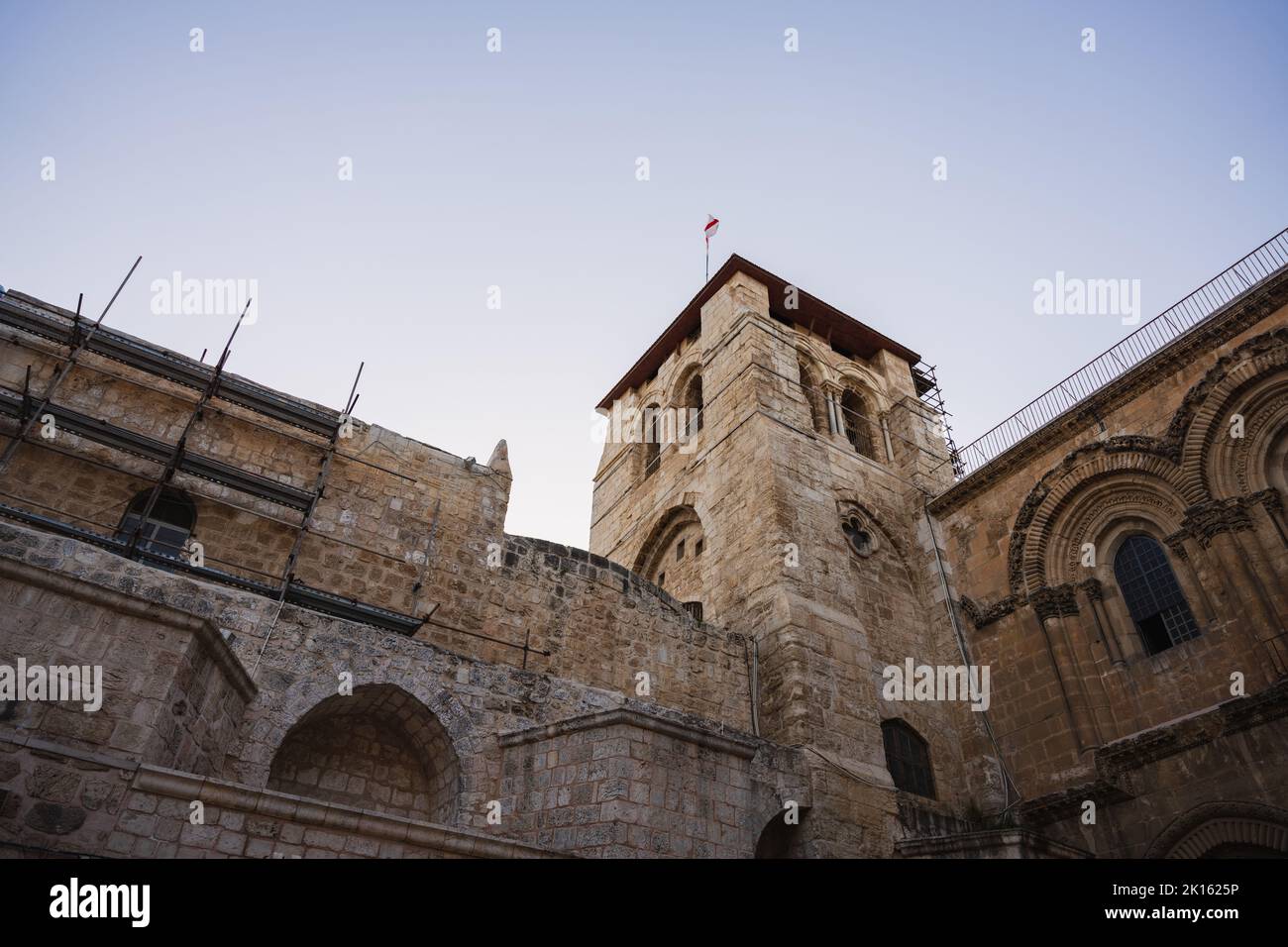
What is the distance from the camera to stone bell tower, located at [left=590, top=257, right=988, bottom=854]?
11992mm

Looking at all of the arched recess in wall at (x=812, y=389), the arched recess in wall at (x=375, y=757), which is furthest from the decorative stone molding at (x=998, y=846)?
the arched recess in wall at (x=812, y=389)

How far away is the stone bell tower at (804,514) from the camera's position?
11992mm

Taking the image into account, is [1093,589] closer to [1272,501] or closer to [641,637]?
[1272,501]

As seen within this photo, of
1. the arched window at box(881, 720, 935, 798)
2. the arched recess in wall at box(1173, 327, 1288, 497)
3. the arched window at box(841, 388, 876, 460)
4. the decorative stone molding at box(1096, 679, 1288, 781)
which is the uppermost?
the arched window at box(841, 388, 876, 460)

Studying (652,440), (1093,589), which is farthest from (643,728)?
(652,440)

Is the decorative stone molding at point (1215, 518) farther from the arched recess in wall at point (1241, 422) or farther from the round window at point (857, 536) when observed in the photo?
the round window at point (857, 536)

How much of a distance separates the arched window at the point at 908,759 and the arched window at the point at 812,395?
20.2 feet

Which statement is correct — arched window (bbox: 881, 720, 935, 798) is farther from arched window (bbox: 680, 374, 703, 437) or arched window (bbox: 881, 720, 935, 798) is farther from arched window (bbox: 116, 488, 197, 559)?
arched window (bbox: 116, 488, 197, 559)

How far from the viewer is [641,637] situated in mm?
11984

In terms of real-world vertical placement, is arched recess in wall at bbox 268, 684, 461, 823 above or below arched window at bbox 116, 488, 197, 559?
below

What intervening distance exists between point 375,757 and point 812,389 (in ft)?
41.1

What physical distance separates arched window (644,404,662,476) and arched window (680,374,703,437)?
2.49 ft

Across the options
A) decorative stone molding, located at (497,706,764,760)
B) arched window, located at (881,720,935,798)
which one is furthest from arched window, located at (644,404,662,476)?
decorative stone molding, located at (497,706,764,760)
